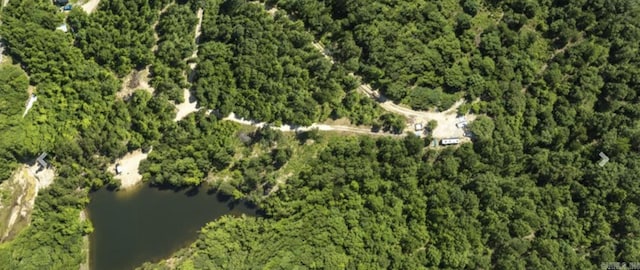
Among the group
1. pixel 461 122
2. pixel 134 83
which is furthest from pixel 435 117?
pixel 134 83

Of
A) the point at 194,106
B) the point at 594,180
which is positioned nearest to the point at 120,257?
the point at 194,106

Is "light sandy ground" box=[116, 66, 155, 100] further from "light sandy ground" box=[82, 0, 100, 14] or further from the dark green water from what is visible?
the dark green water

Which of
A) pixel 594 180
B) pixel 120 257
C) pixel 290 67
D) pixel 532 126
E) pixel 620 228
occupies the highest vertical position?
pixel 290 67

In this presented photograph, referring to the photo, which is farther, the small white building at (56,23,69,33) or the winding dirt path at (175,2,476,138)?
the winding dirt path at (175,2,476,138)

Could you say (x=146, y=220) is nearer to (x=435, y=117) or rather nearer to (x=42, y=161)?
(x=42, y=161)

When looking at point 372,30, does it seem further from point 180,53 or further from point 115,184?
point 115,184

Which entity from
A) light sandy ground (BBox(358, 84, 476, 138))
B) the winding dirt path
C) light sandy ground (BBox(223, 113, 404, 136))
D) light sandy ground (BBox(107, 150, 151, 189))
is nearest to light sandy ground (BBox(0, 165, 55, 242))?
light sandy ground (BBox(107, 150, 151, 189))
